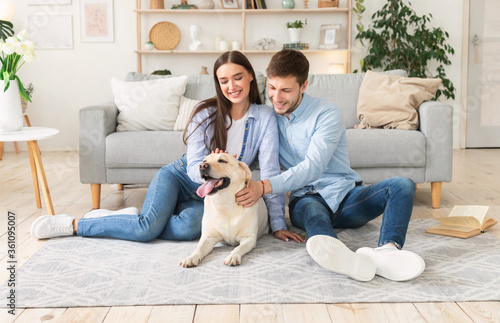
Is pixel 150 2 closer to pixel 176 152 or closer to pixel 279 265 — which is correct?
pixel 176 152

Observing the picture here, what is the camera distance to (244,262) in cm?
203

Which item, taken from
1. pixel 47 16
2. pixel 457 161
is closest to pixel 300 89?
pixel 457 161

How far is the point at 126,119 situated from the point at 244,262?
161 cm

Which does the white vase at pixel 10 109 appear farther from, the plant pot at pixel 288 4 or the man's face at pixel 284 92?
the plant pot at pixel 288 4

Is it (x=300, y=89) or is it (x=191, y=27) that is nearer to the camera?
(x=300, y=89)

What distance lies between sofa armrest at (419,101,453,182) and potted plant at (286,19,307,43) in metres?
2.63

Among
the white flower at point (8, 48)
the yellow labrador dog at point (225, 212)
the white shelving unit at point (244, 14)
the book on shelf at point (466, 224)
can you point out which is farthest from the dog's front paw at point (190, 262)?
the white shelving unit at point (244, 14)

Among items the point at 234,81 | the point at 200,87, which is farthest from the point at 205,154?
the point at 200,87

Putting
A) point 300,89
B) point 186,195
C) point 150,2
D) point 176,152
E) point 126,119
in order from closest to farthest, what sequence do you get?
point 300,89 < point 186,195 < point 176,152 < point 126,119 < point 150,2

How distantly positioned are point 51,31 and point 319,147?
4.39 meters

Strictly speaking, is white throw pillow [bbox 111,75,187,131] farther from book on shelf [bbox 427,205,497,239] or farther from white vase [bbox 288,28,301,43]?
white vase [bbox 288,28,301,43]

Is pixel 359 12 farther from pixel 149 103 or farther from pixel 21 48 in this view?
pixel 21 48

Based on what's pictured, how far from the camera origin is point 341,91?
11.8ft

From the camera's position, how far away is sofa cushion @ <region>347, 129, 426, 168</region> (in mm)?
3072
